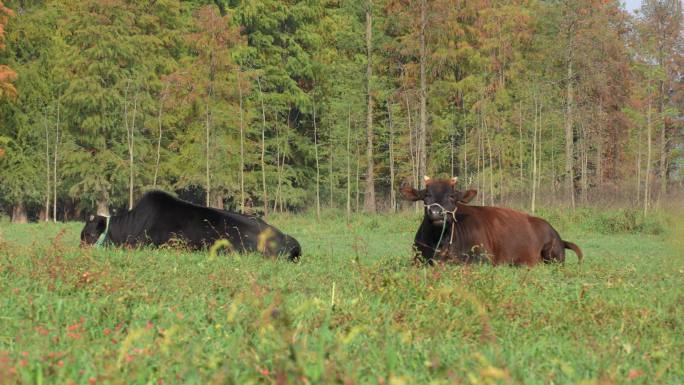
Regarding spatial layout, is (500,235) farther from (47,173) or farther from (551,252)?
(47,173)

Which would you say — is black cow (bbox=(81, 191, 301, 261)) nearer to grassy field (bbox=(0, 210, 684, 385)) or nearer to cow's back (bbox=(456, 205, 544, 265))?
grassy field (bbox=(0, 210, 684, 385))

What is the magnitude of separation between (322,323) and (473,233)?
5.29 m

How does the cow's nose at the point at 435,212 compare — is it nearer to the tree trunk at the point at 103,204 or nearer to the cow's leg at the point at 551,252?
the cow's leg at the point at 551,252

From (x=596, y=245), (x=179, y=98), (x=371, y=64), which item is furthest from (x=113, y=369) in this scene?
(x=371, y=64)

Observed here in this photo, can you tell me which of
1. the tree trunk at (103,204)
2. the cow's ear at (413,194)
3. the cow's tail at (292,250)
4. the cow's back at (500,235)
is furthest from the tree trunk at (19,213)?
the cow's back at (500,235)

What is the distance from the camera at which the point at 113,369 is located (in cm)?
320

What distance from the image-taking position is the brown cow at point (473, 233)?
31.2ft

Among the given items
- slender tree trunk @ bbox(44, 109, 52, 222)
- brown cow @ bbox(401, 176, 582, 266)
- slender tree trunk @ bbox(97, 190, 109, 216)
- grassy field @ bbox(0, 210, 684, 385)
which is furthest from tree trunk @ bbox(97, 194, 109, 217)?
brown cow @ bbox(401, 176, 582, 266)

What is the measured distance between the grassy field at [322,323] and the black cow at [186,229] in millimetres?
1396

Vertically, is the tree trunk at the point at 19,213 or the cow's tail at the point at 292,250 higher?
the cow's tail at the point at 292,250

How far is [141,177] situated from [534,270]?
87.9 feet

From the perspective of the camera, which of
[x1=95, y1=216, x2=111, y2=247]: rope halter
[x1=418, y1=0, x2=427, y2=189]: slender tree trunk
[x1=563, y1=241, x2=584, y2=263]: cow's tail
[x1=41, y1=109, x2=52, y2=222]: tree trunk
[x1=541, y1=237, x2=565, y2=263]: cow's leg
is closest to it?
[x1=563, y1=241, x2=584, y2=263]: cow's tail

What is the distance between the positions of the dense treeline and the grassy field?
73.4 ft

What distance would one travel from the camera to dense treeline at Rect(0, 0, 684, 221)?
31.9m
